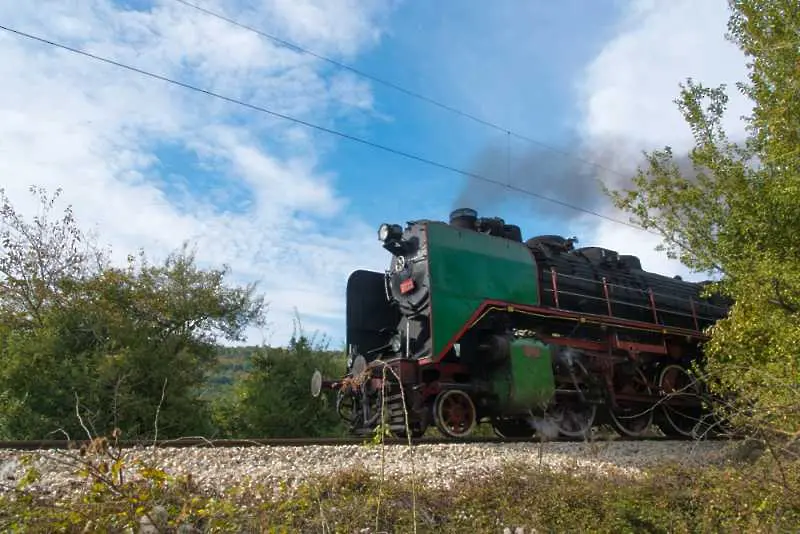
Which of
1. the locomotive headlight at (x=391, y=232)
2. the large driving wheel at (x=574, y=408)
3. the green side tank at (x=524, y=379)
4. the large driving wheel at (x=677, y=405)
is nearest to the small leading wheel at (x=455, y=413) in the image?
the green side tank at (x=524, y=379)

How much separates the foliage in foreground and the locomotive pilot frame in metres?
3.01

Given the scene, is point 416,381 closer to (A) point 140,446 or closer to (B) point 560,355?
(B) point 560,355

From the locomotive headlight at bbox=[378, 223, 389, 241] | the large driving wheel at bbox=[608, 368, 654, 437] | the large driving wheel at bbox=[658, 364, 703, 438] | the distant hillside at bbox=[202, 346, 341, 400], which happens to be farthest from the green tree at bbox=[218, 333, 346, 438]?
the large driving wheel at bbox=[658, 364, 703, 438]

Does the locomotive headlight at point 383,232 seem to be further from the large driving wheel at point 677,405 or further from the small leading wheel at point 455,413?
the large driving wheel at point 677,405

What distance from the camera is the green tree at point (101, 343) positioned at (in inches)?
425

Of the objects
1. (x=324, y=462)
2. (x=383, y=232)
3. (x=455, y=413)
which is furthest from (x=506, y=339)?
(x=324, y=462)

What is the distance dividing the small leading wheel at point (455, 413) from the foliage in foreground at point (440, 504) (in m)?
3.11

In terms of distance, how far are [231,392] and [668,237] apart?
11.4 metres

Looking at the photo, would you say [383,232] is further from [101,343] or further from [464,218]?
[101,343]

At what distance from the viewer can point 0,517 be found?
3.62m

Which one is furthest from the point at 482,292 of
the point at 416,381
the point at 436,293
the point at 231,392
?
the point at 231,392

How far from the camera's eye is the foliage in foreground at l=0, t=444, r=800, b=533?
11.6ft

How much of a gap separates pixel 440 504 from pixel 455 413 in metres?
4.48

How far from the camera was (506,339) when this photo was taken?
933cm
